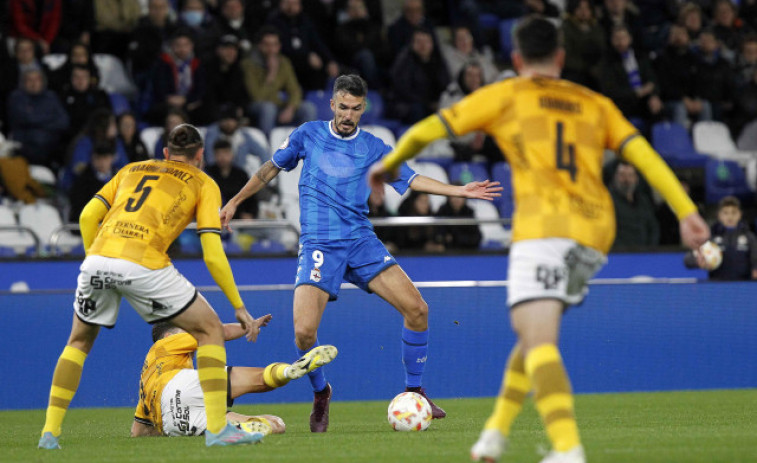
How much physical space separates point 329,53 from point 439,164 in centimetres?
257

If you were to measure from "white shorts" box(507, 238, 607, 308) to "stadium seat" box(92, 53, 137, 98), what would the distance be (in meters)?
11.1

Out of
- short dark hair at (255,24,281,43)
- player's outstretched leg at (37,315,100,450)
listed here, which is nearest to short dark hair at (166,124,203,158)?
player's outstretched leg at (37,315,100,450)

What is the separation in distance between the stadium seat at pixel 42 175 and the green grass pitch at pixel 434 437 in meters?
3.55

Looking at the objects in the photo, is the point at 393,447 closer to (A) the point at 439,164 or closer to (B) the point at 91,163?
(B) the point at 91,163

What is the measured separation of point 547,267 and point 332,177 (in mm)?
3669

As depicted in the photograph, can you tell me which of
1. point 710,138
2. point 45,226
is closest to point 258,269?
point 45,226

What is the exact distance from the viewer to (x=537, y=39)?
203 inches

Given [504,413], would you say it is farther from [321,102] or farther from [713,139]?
[713,139]

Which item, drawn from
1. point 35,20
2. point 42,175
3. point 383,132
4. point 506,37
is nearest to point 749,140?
point 506,37

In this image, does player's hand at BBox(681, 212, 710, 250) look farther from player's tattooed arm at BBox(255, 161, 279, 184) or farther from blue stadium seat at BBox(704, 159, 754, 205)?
blue stadium seat at BBox(704, 159, 754, 205)

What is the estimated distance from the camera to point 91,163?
12.9 m

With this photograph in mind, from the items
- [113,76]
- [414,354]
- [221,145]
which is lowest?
[414,354]

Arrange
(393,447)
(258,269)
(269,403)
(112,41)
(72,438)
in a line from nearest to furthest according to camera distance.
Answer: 1. (393,447)
2. (72,438)
3. (269,403)
4. (258,269)
5. (112,41)

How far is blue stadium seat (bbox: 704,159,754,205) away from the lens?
15.1 m
